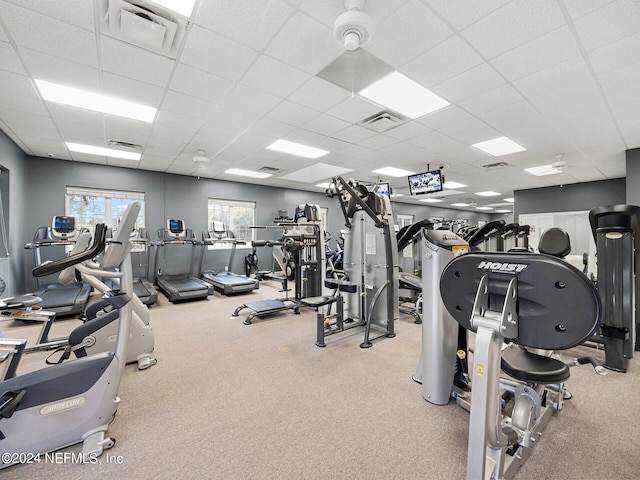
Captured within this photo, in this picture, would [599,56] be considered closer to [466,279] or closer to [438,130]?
[438,130]

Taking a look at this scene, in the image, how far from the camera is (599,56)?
98.1 inches

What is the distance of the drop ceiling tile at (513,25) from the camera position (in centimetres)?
199

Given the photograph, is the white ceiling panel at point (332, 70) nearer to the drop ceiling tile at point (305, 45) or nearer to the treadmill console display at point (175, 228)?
the drop ceiling tile at point (305, 45)

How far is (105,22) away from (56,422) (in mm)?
2797

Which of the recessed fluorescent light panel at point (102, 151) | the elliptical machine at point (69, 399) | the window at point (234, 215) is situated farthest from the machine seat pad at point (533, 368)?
the window at point (234, 215)

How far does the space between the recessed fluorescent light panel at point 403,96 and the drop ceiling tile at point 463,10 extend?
782 millimetres

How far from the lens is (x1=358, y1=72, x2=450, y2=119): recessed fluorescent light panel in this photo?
3021mm

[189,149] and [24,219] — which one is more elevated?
[189,149]

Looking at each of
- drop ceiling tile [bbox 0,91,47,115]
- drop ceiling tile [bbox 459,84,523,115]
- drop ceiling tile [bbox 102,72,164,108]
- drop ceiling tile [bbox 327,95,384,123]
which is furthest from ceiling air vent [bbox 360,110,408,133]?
drop ceiling tile [bbox 0,91,47,115]

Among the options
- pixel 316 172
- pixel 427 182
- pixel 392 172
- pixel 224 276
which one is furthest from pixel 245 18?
pixel 224 276

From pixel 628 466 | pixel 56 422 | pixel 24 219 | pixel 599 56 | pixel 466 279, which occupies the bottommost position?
pixel 628 466

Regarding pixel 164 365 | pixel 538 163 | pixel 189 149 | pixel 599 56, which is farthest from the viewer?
pixel 538 163

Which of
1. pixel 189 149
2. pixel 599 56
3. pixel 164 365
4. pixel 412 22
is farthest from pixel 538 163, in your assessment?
pixel 164 365

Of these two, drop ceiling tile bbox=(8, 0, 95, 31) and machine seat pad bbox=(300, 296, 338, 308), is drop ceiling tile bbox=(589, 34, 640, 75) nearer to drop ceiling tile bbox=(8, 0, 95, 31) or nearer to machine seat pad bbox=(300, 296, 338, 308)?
machine seat pad bbox=(300, 296, 338, 308)
